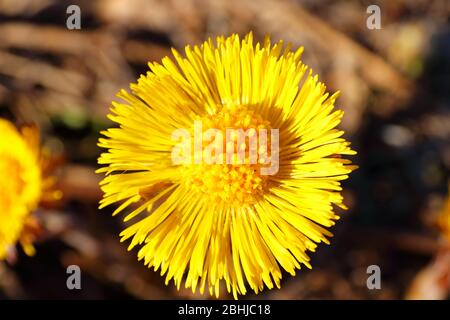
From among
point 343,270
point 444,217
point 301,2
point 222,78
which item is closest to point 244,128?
point 222,78

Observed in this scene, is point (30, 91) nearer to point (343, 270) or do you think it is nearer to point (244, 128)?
point (244, 128)

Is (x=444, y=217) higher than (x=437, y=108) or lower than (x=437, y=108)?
lower

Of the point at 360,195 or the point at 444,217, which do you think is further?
the point at 360,195

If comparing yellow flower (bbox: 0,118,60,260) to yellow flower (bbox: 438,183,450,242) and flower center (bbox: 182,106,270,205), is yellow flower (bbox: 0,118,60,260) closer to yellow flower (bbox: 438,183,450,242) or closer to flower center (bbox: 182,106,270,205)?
flower center (bbox: 182,106,270,205)

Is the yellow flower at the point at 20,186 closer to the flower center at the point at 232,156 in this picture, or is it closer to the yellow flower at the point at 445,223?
the flower center at the point at 232,156

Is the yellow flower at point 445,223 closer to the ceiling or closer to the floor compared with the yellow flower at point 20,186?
closer to the floor

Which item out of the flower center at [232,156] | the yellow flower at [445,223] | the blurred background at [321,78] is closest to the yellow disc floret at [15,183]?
the blurred background at [321,78]

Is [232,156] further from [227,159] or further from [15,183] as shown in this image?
[15,183]
